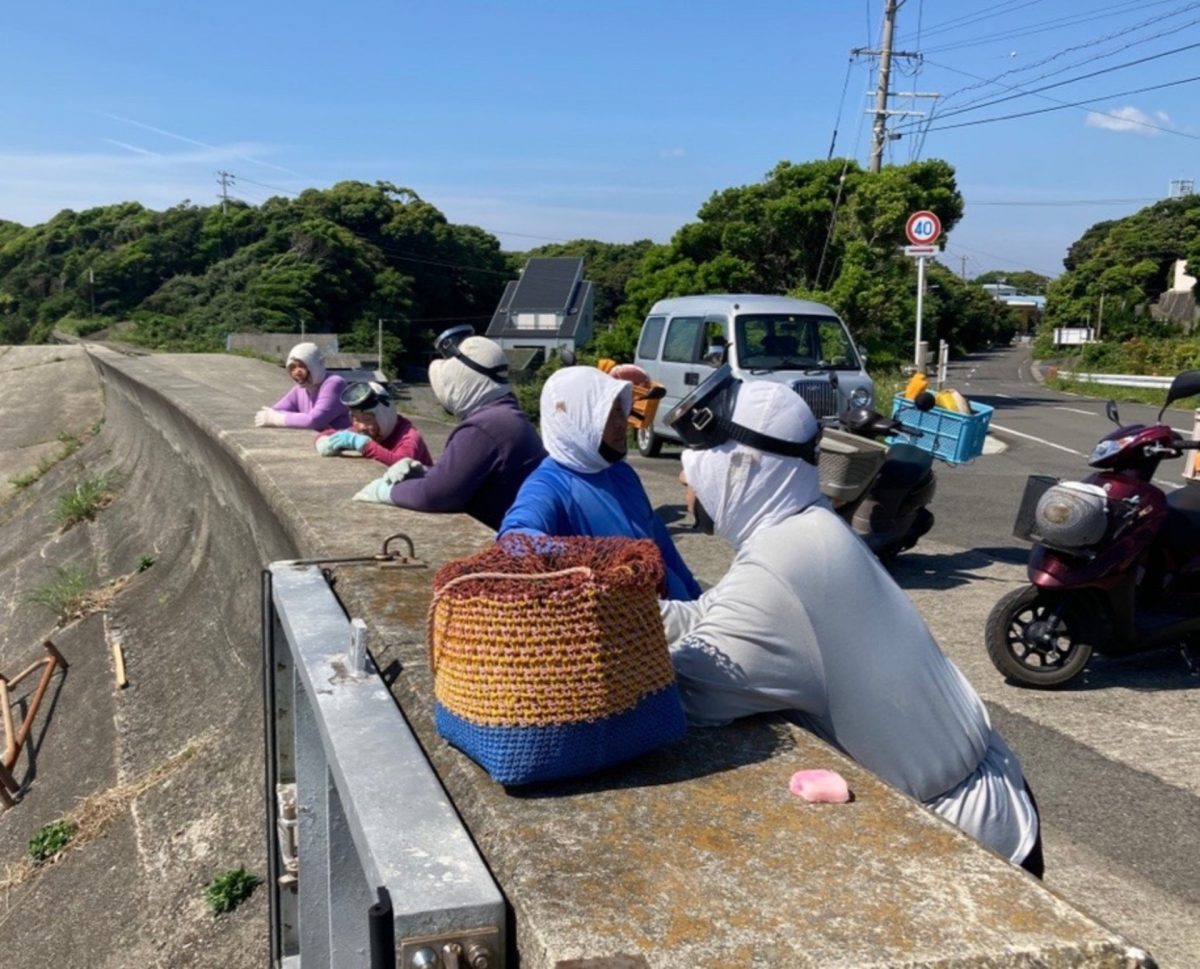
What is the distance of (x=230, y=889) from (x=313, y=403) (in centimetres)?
476

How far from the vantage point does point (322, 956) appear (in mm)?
2236

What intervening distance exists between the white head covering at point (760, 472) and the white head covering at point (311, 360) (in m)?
5.57

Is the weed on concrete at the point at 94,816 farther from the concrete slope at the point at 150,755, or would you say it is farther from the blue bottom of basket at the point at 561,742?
the blue bottom of basket at the point at 561,742

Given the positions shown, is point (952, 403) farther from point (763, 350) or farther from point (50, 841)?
point (50, 841)

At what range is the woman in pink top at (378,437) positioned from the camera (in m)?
6.05

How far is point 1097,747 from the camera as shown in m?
5.16

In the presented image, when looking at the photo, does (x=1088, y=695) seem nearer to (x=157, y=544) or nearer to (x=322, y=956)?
(x=322, y=956)

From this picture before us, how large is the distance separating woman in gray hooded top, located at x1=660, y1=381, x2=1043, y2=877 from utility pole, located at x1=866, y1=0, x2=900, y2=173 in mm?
29490

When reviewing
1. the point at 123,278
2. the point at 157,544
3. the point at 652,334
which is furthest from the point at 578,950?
the point at 123,278

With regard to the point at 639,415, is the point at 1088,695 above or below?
below

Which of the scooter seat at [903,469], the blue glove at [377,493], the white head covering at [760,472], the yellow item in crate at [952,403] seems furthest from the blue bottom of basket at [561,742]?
the yellow item in crate at [952,403]

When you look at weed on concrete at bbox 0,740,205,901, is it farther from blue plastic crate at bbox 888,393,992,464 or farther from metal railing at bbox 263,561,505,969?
blue plastic crate at bbox 888,393,992,464

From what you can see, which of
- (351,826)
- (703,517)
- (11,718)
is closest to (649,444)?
(11,718)

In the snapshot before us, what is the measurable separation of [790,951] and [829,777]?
53 centimetres
